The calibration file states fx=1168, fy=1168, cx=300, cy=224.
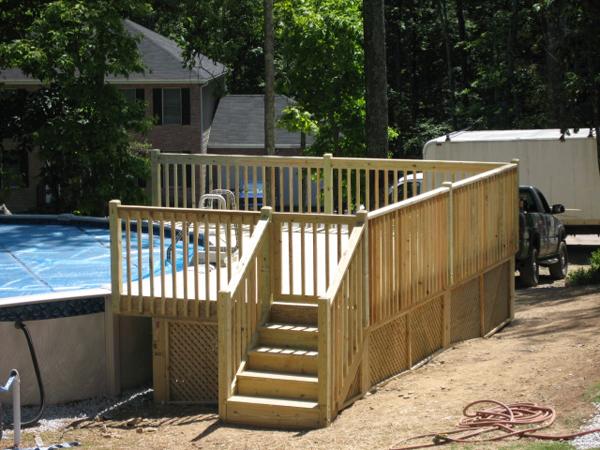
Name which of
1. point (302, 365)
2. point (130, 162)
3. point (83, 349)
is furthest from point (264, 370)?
point (130, 162)

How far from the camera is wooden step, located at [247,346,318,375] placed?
11.1 m

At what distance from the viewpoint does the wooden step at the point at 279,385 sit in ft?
35.3

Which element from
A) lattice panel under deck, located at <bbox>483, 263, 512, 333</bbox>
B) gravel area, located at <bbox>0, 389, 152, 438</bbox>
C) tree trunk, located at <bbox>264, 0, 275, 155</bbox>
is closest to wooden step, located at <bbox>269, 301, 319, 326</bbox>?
gravel area, located at <bbox>0, 389, 152, 438</bbox>

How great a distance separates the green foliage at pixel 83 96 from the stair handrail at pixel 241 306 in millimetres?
13296

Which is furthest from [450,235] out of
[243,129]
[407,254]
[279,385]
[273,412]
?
[243,129]

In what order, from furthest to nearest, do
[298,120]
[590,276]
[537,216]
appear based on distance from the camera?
[298,120] → [537,216] → [590,276]

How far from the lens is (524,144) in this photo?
25.6 m

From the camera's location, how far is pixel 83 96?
24.5 m

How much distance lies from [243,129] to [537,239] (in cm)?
2618

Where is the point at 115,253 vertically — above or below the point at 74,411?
above

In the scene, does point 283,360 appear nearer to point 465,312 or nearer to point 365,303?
point 365,303

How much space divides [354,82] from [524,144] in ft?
26.5

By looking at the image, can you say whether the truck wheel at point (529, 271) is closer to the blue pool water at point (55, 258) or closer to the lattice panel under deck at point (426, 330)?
the blue pool water at point (55, 258)

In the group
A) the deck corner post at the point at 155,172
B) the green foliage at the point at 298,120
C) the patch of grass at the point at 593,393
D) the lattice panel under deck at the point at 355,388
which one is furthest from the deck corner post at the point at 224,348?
the green foliage at the point at 298,120
